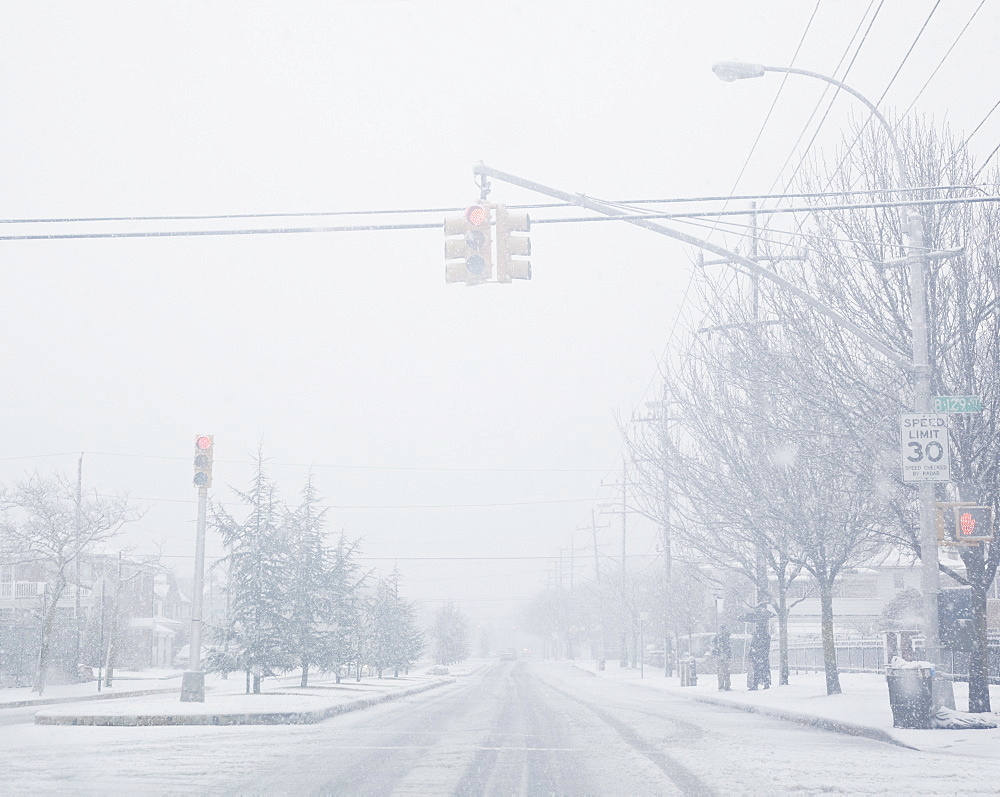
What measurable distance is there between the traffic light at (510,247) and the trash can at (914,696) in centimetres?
809

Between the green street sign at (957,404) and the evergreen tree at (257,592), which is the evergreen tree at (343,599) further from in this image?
the green street sign at (957,404)

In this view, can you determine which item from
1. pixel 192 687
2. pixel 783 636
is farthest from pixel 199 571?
pixel 783 636

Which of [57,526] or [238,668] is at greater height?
[57,526]

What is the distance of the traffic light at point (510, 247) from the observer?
15.2m

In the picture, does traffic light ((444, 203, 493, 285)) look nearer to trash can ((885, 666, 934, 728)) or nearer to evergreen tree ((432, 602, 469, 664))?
trash can ((885, 666, 934, 728))

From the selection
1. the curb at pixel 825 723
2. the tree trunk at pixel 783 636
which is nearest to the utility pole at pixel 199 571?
the curb at pixel 825 723

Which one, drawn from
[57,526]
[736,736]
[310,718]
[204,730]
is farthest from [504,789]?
[57,526]

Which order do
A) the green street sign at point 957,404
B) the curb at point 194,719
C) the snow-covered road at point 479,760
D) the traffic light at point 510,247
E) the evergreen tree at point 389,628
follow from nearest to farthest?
1. the snow-covered road at point 479,760
2. the traffic light at point 510,247
3. the green street sign at point 957,404
4. the curb at point 194,719
5. the evergreen tree at point 389,628

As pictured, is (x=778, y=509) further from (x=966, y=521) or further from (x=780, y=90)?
(x=780, y=90)

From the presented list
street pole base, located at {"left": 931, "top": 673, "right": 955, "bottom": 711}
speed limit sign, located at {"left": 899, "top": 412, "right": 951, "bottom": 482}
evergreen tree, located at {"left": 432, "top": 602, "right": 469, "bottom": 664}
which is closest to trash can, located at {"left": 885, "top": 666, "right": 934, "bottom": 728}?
street pole base, located at {"left": 931, "top": 673, "right": 955, "bottom": 711}

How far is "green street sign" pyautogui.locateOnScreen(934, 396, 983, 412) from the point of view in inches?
635

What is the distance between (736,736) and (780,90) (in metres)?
10.3

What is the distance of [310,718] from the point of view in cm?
2066

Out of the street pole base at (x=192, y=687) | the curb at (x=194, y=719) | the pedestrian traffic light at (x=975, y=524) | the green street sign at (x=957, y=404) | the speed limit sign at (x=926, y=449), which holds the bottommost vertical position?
the curb at (x=194, y=719)
